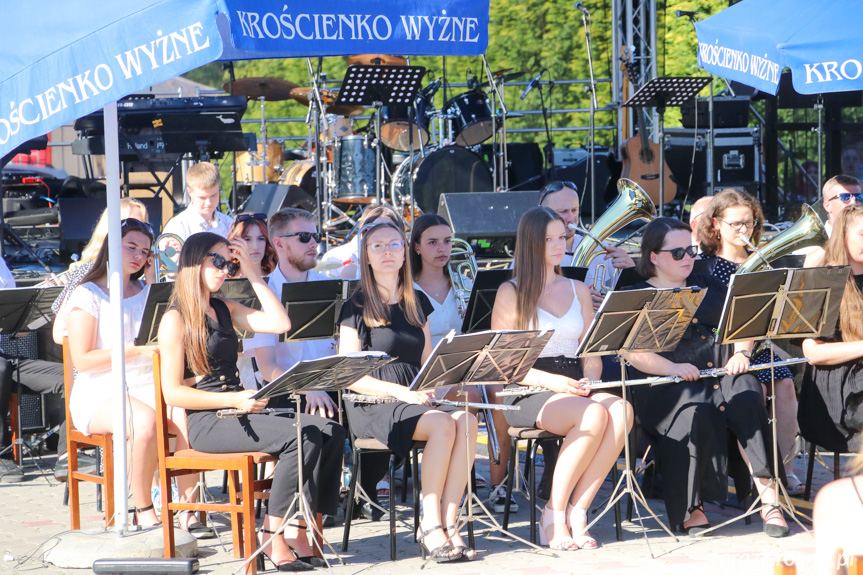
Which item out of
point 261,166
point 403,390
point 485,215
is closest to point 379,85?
point 485,215

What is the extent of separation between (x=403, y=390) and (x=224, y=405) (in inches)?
32.8

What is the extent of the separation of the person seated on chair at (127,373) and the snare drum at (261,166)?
10.8m

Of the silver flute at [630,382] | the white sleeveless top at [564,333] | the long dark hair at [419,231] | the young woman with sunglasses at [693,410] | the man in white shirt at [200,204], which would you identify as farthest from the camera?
the man in white shirt at [200,204]

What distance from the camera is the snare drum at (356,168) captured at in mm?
13047

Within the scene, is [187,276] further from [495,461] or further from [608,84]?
[608,84]

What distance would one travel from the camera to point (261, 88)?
564 inches

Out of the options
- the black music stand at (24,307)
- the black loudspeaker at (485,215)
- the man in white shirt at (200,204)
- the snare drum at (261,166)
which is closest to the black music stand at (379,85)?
the black loudspeaker at (485,215)

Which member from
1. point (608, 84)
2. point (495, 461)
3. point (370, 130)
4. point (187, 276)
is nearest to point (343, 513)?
point (495, 461)

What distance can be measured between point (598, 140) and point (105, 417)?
16935 millimetres

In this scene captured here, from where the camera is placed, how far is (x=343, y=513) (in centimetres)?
567

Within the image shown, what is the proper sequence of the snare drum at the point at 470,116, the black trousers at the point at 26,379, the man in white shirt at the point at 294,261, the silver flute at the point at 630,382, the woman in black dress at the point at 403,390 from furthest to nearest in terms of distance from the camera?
the snare drum at the point at 470,116, the black trousers at the point at 26,379, the man in white shirt at the point at 294,261, the woman in black dress at the point at 403,390, the silver flute at the point at 630,382

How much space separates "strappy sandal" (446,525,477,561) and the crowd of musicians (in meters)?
0.01

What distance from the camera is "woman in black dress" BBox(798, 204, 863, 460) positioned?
5.35 metres

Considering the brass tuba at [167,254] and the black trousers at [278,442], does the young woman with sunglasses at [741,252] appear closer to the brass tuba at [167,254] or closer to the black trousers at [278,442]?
the black trousers at [278,442]
